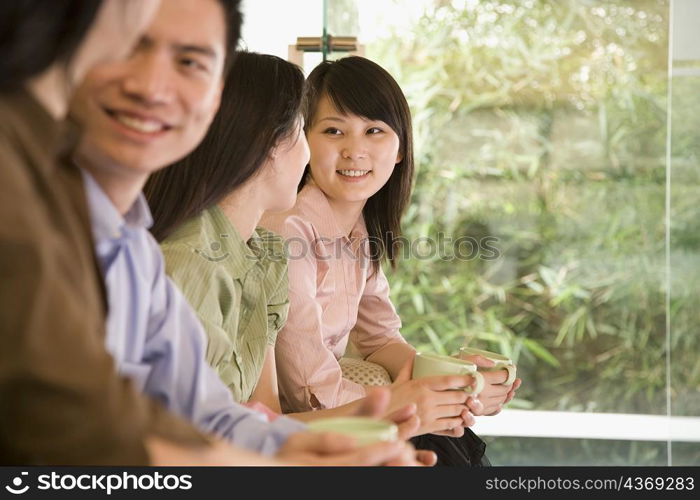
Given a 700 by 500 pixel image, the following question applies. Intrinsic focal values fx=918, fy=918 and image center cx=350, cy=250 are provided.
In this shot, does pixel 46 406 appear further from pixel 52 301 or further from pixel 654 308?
pixel 654 308

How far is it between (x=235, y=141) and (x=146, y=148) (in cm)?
61

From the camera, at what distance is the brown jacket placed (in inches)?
23.1

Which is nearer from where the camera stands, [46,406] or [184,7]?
[46,406]

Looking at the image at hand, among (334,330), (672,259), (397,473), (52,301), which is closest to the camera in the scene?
(52,301)

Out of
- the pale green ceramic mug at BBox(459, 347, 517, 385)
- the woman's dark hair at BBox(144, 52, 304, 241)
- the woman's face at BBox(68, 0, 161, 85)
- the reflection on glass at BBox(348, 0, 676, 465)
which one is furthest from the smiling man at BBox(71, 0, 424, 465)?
the reflection on glass at BBox(348, 0, 676, 465)

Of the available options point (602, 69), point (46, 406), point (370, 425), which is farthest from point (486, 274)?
point (46, 406)

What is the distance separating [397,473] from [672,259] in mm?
2178

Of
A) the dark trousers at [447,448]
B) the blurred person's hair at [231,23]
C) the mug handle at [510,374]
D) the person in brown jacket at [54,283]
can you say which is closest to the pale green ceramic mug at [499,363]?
the mug handle at [510,374]

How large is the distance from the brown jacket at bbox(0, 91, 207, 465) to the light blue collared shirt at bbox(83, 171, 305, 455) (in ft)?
0.82

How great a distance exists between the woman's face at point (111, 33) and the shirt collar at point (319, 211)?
4.05ft

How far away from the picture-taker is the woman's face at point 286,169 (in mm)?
1680

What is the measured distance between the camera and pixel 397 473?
3.01ft

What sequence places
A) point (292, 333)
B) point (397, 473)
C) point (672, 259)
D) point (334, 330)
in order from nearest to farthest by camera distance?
point (397, 473)
point (292, 333)
point (334, 330)
point (672, 259)

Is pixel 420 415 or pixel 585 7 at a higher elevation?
→ pixel 585 7
